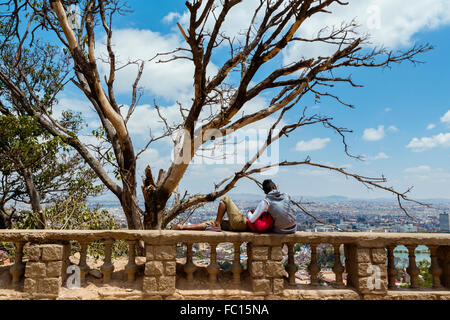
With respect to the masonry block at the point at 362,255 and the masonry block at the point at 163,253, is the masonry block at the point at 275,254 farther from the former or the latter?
the masonry block at the point at 163,253

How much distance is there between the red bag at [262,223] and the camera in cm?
361

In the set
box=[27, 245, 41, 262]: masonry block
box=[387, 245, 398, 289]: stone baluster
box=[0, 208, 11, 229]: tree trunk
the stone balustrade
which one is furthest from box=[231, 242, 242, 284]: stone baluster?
box=[0, 208, 11, 229]: tree trunk

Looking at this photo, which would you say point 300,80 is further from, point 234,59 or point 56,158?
point 56,158

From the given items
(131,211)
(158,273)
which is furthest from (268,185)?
(131,211)

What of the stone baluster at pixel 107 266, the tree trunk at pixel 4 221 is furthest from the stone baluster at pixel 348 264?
the tree trunk at pixel 4 221

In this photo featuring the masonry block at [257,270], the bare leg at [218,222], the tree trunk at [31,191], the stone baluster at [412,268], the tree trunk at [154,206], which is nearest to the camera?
the masonry block at [257,270]

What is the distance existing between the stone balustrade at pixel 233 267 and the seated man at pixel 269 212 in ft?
0.49

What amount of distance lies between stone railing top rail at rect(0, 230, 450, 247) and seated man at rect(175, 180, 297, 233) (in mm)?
138

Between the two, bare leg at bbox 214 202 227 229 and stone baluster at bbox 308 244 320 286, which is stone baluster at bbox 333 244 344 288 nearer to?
stone baluster at bbox 308 244 320 286

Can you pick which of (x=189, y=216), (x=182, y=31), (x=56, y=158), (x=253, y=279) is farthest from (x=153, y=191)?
(x=56, y=158)

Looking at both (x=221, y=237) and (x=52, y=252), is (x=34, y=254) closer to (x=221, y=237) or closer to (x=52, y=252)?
(x=52, y=252)

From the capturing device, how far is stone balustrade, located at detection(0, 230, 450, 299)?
133 inches

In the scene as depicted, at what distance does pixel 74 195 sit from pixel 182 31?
22.7 ft

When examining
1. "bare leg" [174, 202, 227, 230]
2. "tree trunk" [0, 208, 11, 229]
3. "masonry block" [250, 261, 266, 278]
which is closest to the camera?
"masonry block" [250, 261, 266, 278]
